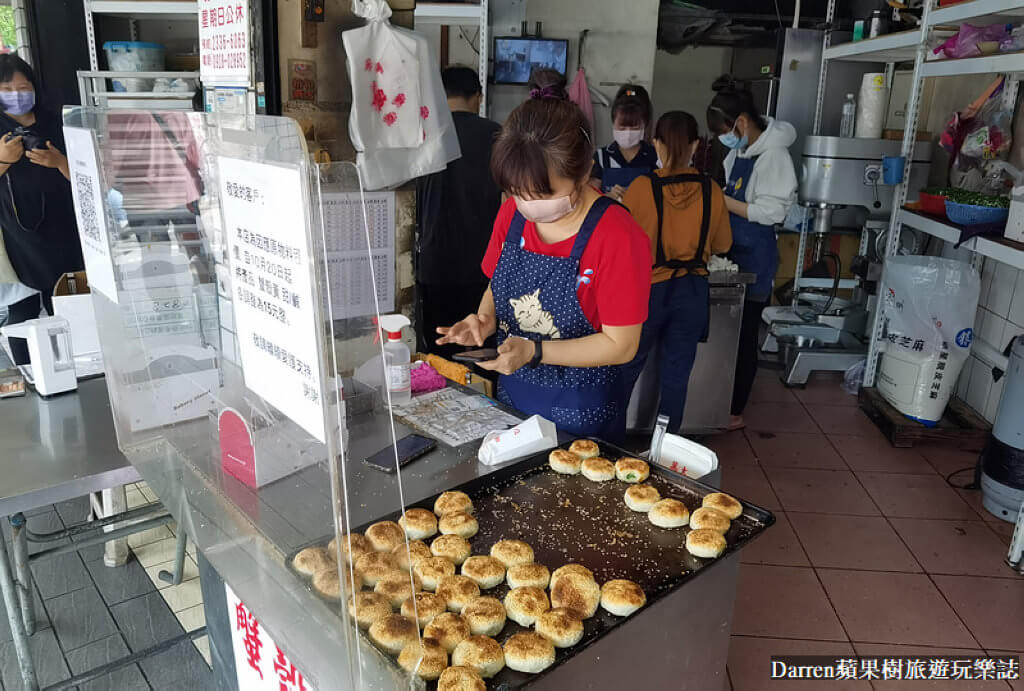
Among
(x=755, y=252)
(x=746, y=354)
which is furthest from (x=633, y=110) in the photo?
(x=746, y=354)

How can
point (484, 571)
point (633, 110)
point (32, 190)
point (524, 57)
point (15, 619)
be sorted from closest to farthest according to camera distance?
point (484, 571) < point (15, 619) < point (32, 190) < point (633, 110) < point (524, 57)

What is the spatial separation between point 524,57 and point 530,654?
5.43 meters

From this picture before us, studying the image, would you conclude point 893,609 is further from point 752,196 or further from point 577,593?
point 752,196

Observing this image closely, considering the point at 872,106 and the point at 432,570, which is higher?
the point at 872,106

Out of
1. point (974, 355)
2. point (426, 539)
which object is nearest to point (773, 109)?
point (974, 355)

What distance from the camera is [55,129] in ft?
11.2

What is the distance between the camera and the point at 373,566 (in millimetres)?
1116

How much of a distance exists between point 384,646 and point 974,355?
430cm

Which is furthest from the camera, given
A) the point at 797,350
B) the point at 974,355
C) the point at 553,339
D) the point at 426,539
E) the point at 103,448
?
the point at 797,350

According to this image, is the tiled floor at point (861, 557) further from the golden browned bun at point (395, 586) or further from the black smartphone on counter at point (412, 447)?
the golden browned bun at point (395, 586)

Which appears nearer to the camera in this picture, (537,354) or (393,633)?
(393,633)

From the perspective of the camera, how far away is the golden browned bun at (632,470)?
1.68 m

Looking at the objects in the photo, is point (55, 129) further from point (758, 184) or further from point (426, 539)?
point (758, 184)

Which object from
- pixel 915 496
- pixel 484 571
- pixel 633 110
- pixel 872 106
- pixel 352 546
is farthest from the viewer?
pixel 872 106
